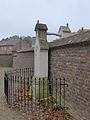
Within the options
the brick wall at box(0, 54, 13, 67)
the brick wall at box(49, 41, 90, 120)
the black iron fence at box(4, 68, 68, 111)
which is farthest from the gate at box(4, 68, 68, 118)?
the brick wall at box(0, 54, 13, 67)

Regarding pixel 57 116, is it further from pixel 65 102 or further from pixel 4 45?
pixel 4 45

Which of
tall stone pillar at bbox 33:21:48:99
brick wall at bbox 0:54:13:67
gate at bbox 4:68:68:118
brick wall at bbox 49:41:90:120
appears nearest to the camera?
brick wall at bbox 49:41:90:120

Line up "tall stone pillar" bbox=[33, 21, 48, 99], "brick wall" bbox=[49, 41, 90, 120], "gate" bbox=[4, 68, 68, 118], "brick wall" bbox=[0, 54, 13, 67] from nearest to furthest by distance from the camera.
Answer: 1. "brick wall" bbox=[49, 41, 90, 120]
2. "gate" bbox=[4, 68, 68, 118]
3. "tall stone pillar" bbox=[33, 21, 48, 99]
4. "brick wall" bbox=[0, 54, 13, 67]

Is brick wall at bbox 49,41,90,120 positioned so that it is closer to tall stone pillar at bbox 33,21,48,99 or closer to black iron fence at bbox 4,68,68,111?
black iron fence at bbox 4,68,68,111

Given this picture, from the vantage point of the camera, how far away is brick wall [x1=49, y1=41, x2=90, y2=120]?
5.52 m

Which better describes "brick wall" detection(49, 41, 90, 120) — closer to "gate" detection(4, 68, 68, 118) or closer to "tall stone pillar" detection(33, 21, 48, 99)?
"gate" detection(4, 68, 68, 118)

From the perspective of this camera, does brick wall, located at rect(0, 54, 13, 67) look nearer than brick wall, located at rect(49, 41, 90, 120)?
No

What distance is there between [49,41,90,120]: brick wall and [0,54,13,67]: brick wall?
2954 centimetres

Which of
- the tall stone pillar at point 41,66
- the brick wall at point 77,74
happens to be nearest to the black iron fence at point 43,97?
the tall stone pillar at point 41,66

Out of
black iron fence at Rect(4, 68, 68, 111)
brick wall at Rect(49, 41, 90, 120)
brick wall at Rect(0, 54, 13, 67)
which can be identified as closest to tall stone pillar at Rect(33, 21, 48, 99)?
black iron fence at Rect(4, 68, 68, 111)

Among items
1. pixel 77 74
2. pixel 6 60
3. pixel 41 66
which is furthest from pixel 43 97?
pixel 6 60

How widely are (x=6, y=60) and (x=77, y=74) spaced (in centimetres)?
3218

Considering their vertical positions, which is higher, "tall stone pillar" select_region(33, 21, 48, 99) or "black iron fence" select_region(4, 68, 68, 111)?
"tall stone pillar" select_region(33, 21, 48, 99)

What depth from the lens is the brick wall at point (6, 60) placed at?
122ft
